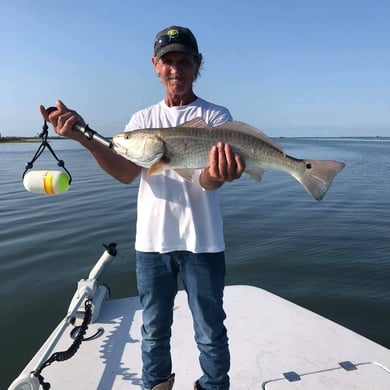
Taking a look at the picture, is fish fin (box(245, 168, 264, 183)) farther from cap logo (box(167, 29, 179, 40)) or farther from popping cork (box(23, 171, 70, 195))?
popping cork (box(23, 171, 70, 195))

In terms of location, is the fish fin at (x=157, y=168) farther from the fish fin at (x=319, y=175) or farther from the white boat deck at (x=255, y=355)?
the white boat deck at (x=255, y=355)

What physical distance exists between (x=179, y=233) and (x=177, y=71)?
1.47 metres

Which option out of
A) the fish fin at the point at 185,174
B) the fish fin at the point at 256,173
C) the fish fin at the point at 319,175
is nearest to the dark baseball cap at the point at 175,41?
the fish fin at the point at 185,174

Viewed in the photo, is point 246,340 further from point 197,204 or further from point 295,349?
point 197,204

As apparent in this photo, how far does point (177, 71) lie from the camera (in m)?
3.17

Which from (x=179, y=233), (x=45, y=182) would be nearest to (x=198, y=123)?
(x=179, y=233)

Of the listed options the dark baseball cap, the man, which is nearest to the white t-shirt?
the man

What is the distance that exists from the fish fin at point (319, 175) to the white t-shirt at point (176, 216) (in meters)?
0.89

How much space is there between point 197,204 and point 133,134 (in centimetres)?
86

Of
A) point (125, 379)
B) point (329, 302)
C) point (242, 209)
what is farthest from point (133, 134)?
point (242, 209)

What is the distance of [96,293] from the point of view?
5.05 m

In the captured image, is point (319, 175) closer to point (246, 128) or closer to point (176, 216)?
point (246, 128)

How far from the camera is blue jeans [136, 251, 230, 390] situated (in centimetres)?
301

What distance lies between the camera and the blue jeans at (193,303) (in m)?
3.01
